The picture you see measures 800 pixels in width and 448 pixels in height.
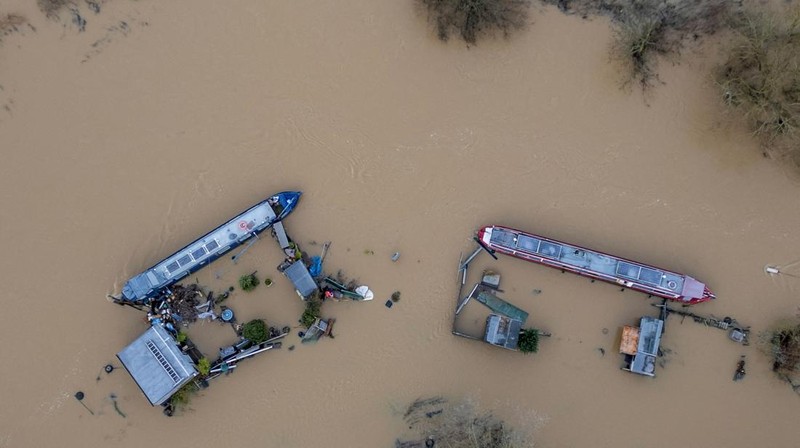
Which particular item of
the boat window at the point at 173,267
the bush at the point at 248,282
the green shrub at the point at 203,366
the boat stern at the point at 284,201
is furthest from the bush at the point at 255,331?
the boat stern at the point at 284,201

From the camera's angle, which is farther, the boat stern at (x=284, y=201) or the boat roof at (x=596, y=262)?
the boat stern at (x=284, y=201)

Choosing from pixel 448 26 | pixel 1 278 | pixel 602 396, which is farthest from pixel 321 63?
pixel 602 396

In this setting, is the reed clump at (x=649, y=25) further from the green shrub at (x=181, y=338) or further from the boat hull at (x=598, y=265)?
the green shrub at (x=181, y=338)

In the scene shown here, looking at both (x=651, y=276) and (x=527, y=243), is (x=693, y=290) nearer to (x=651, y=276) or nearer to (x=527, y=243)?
(x=651, y=276)

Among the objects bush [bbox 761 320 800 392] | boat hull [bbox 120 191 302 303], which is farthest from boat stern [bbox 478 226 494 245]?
bush [bbox 761 320 800 392]

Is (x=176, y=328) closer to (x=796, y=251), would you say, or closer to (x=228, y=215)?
(x=228, y=215)

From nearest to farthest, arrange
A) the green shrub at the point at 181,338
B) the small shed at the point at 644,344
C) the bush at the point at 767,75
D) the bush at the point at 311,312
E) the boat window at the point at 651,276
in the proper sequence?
the bush at the point at 767,75, the boat window at the point at 651,276, the small shed at the point at 644,344, the bush at the point at 311,312, the green shrub at the point at 181,338
